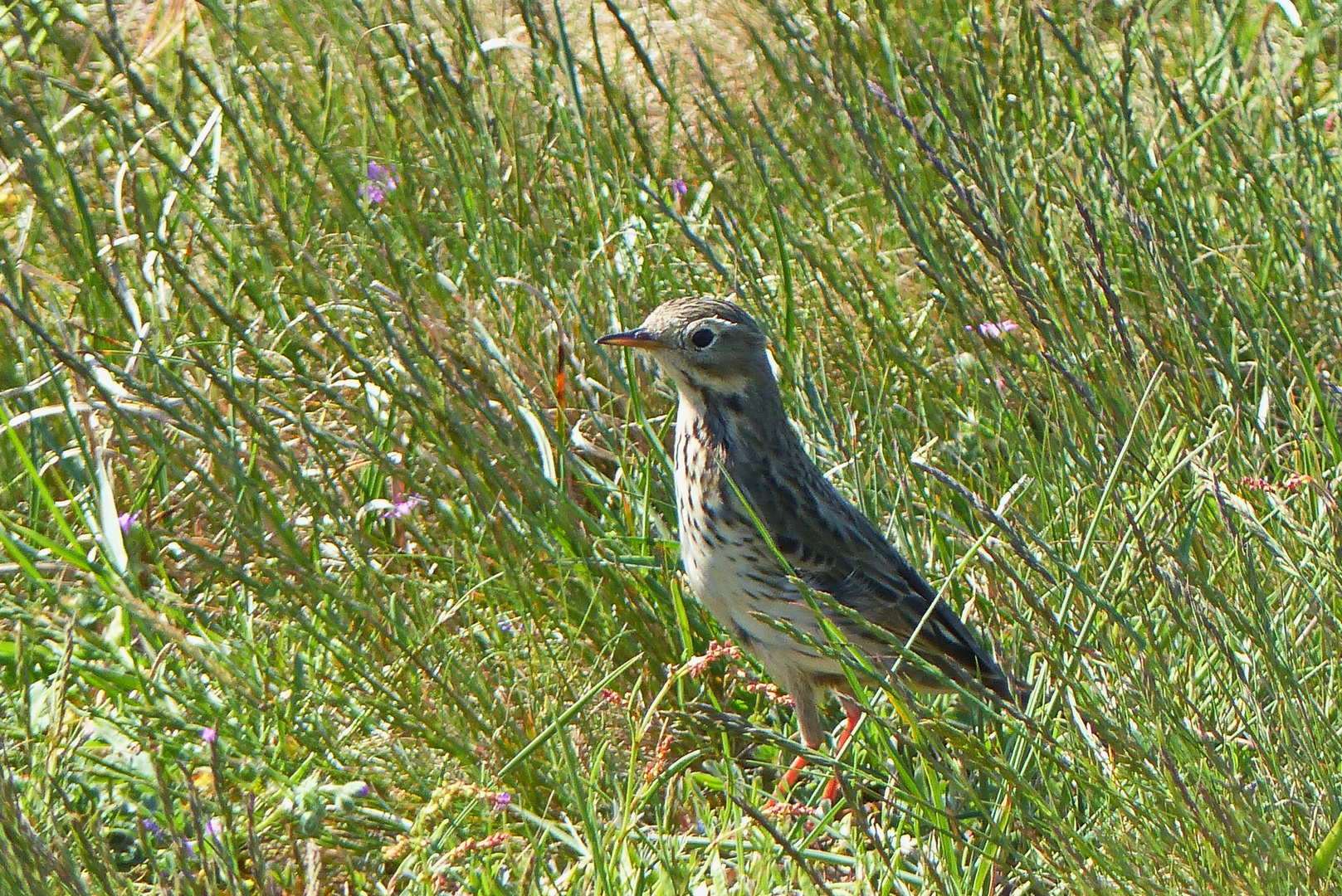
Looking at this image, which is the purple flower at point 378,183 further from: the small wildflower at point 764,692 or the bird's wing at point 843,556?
the small wildflower at point 764,692

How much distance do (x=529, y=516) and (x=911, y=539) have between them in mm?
834

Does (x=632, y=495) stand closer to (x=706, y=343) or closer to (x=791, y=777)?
(x=706, y=343)

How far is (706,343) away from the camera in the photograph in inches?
140

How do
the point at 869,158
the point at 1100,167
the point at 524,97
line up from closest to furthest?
the point at 869,158 < the point at 1100,167 < the point at 524,97

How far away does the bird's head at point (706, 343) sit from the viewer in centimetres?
355

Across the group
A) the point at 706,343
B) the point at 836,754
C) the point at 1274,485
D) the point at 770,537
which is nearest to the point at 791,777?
the point at 836,754

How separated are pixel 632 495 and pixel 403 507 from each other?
0.55 metres

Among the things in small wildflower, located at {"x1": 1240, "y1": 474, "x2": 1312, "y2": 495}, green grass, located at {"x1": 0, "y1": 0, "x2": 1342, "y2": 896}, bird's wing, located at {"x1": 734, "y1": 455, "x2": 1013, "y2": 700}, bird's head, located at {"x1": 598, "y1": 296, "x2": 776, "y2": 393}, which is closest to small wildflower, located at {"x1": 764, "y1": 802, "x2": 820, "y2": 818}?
green grass, located at {"x1": 0, "y1": 0, "x2": 1342, "y2": 896}

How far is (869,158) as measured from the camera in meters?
3.03

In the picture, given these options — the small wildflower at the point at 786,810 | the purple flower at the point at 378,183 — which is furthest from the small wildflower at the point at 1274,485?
the purple flower at the point at 378,183

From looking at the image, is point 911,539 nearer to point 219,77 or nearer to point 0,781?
point 0,781

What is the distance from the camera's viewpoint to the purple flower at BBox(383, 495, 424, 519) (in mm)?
3619

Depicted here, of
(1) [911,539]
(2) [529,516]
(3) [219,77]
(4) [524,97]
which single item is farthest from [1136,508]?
(3) [219,77]

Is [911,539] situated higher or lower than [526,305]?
lower
